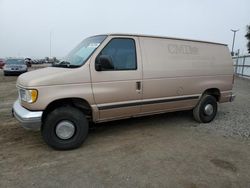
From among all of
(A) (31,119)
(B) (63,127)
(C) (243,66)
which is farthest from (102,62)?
(C) (243,66)

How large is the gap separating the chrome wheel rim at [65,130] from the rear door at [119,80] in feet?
2.11

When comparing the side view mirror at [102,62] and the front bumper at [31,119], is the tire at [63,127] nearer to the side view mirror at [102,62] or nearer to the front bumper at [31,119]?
the front bumper at [31,119]

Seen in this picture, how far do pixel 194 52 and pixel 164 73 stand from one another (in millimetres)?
1184

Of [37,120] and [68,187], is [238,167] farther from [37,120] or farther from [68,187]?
[37,120]

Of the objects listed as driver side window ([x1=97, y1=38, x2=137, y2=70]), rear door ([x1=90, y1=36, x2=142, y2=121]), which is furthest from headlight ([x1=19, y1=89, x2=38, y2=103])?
driver side window ([x1=97, y1=38, x2=137, y2=70])

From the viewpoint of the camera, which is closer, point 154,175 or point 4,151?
point 154,175

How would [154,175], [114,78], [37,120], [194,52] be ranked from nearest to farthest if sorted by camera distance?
[154,175]
[37,120]
[114,78]
[194,52]

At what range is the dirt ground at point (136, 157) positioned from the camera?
11.7 ft

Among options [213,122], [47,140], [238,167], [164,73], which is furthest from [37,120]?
[213,122]

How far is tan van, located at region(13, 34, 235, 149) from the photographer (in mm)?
4430

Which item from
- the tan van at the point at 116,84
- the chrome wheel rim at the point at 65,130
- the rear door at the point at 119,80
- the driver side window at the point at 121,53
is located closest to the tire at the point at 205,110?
the tan van at the point at 116,84

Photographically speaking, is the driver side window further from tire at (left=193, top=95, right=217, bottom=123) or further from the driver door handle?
tire at (left=193, top=95, right=217, bottom=123)

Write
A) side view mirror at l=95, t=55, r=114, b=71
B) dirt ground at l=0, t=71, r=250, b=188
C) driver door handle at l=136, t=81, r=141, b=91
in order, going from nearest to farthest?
dirt ground at l=0, t=71, r=250, b=188 → side view mirror at l=95, t=55, r=114, b=71 → driver door handle at l=136, t=81, r=141, b=91

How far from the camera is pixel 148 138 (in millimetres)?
5297
